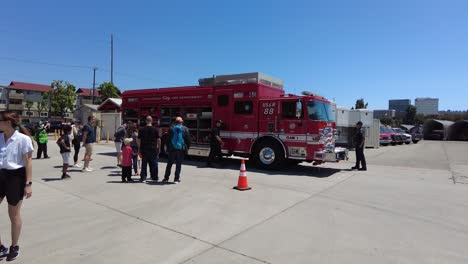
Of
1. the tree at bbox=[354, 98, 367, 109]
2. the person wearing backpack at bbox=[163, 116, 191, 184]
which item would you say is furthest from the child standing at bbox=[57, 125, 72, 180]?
the tree at bbox=[354, 98, 367, 109]

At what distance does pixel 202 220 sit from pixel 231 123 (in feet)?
21.8

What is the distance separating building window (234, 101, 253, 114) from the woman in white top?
26.4 ft

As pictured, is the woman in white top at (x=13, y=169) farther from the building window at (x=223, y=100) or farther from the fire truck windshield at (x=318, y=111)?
the building window at (x=223, y=100)

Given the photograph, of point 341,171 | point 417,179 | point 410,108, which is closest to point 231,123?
point 341,171

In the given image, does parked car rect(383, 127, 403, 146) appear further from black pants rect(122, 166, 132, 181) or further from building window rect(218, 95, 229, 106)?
black pants rect(122, 166, 132, 181)

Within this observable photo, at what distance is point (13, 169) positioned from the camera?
11.9 ft

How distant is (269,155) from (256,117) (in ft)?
4.65

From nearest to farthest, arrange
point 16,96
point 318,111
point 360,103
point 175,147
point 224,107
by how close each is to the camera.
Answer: point 175,147
point 318,111
point 224,107
point 360,103
point 16,96

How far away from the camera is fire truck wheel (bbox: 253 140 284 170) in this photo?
1055 cm

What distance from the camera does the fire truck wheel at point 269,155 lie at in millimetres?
10555

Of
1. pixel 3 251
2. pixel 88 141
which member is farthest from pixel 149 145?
pixel 3 251

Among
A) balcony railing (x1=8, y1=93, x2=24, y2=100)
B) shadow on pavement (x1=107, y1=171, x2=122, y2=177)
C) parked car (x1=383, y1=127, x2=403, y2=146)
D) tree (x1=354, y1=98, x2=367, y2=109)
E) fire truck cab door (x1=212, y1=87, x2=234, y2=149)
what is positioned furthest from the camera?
balcony railing (x1=8, y1=93, x2=24, y2=100)

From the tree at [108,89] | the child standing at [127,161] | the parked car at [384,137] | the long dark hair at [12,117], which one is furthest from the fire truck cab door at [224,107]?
the tree at [108,89]

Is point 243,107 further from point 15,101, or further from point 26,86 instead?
point 26,86
